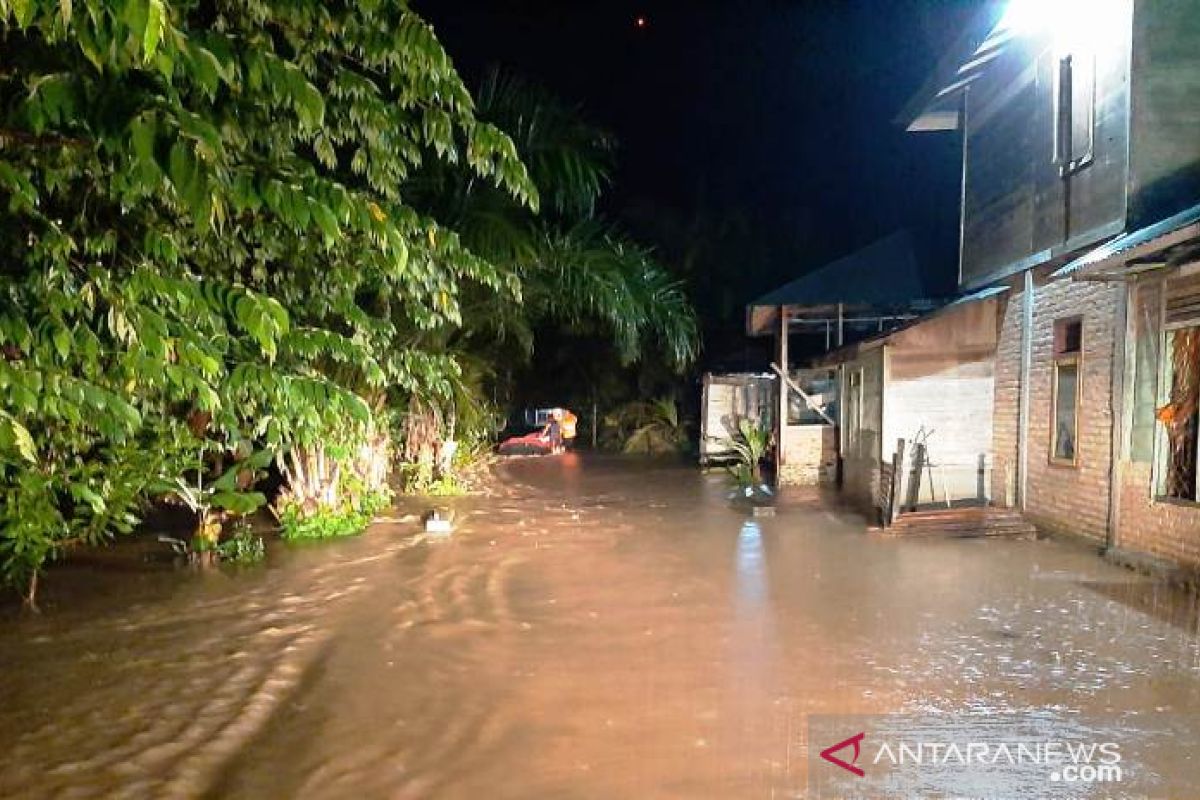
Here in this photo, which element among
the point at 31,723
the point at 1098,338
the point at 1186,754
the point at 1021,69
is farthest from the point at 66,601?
the point at 1021,69

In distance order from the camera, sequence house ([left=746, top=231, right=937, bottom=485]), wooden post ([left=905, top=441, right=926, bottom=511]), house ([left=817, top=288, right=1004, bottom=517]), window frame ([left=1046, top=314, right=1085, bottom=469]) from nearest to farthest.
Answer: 1. window frame ([left=1046, top=314, right=1085, bottom=469])
2. house ([left=817, top=288, right=1004, bottom=517])
3. wooden post ([left=905, top=441, right=926, bottom=511])
4. house ([left=746, top=231, right=937, bottom=485])

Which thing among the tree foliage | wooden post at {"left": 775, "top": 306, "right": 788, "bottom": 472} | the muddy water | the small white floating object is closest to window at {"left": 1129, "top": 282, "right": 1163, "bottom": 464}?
the muddy water

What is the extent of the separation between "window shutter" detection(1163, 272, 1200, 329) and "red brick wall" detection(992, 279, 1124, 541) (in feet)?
2.09

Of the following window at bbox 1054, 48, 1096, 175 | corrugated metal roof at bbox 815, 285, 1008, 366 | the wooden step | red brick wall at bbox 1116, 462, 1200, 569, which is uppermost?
window at bbox 1054, 48, 1096, 175

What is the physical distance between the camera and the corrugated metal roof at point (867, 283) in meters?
14.0

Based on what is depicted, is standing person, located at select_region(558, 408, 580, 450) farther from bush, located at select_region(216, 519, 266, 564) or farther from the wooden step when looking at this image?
bush, located at select_region(216, 519, 266, 564)

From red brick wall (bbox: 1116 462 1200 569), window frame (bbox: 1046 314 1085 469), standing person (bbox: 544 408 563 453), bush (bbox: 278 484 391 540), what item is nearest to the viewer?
red brick wall (bbox: 1116 462 1200 569)

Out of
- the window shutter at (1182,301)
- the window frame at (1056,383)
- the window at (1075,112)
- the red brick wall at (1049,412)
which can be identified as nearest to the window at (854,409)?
the red brick wall at (1049,412)

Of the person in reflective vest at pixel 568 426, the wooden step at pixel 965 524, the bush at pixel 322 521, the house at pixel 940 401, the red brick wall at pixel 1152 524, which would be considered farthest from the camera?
the person in reflective vest at pixel 568 426

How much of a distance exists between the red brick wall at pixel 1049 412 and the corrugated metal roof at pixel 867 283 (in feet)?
9.57

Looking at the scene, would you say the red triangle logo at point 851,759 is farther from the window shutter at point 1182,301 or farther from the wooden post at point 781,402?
the wooden post at point 781,402

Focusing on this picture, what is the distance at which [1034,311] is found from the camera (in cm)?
1030

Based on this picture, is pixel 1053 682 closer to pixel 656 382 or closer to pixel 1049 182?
pixel 1049 182

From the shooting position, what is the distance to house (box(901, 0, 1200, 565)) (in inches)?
316
